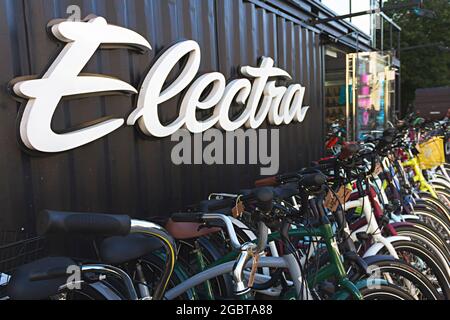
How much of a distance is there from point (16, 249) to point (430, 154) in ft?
12.6

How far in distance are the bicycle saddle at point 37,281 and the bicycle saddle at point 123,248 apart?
0.24m

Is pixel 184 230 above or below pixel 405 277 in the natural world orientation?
above

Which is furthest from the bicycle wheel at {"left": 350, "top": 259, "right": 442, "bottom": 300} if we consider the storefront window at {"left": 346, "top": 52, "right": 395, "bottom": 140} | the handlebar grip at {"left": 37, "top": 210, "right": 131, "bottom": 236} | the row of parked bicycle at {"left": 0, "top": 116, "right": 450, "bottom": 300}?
the storefront window at {"left": 346, "top": 52, "right": 395, "bottom": 140}

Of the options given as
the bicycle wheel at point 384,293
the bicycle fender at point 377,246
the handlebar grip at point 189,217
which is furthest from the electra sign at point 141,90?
the bicycle wheel at point 384,293

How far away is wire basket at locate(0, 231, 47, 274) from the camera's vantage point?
1.75 metres

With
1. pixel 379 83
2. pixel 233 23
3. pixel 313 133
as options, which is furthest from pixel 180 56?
pixel 379 83

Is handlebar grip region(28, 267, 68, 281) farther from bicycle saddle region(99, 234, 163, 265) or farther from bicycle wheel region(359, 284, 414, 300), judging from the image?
bicycle wheel region(359, 284, 414, 300)

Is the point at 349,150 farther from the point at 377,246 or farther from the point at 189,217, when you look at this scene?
the point at 189,217

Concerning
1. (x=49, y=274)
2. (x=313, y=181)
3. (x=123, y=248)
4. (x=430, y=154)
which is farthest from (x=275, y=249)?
(x=430, y=154)

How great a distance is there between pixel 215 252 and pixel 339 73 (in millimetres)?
7359

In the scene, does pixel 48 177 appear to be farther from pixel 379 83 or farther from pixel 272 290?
pixel 379 83

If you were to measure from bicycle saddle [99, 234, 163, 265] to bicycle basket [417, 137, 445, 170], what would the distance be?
3.45m

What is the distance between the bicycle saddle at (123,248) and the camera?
1441mm

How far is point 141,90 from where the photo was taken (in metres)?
2.67
